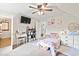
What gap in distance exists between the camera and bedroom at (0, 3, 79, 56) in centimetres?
232

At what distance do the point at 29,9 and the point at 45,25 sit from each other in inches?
13.2

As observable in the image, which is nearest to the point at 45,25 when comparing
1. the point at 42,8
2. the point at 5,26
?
the point at 42,8

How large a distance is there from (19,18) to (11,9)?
A: 7.1 inches

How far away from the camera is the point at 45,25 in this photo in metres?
2.34

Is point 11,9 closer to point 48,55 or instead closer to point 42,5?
point 42,5

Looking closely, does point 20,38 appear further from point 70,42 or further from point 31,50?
point 70,42

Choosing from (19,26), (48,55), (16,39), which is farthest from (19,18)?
(48,55)

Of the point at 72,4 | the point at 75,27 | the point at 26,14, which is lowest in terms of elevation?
the point at 75,27

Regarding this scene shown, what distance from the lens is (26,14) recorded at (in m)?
2.32

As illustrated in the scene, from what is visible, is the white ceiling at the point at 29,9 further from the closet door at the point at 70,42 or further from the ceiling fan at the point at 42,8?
the closet door at the point at 70,42

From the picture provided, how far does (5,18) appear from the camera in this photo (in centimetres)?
231

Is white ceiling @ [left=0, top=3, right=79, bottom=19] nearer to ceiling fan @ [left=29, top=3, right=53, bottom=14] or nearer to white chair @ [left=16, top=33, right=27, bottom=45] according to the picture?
ceiling fan @ [left=29, top=3, right=53, bottom=14]

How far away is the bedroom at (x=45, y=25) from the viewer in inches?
91.2

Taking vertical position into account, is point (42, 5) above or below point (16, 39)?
above
